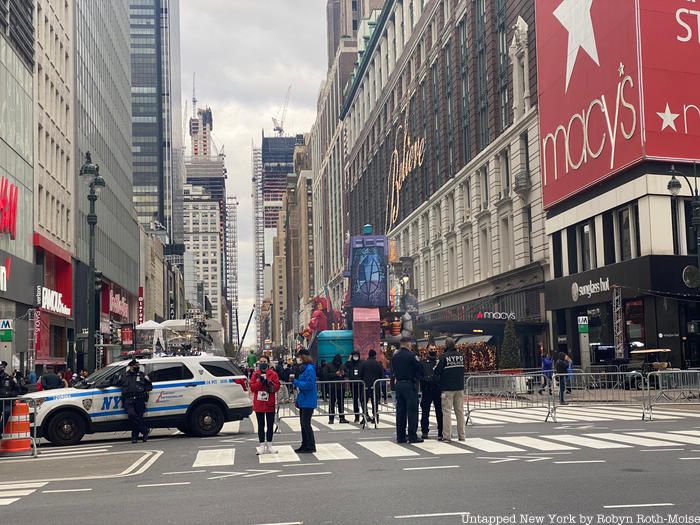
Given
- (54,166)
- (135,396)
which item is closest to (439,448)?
(135,396)

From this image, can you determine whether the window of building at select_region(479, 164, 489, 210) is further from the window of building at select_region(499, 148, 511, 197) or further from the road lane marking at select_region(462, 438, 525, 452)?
the road lane marking at select_region(462, 438, 525, 452)

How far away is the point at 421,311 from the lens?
77.3 metres

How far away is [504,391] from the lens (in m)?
26.1

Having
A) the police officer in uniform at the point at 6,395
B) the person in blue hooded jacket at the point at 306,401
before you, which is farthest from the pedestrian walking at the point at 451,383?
the police officer in uniform at the point at 6,395

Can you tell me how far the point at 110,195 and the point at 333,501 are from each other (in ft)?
215

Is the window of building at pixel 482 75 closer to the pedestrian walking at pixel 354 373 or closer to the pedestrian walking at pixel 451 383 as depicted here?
the pedestrian walking at pixel 354 373

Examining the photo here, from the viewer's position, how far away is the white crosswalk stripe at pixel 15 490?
11.9 metres

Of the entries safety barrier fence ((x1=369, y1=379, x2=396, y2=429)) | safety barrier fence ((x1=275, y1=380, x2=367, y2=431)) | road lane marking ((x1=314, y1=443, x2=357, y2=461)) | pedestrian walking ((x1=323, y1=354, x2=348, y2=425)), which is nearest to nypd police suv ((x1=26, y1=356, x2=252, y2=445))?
safety barrier fence ((x1=275, y1=380, x2=367, y2=431))

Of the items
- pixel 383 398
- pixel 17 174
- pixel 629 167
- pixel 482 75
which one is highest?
pixel 482 75

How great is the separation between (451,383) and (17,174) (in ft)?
110

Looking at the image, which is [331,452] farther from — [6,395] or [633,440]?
[6,395]

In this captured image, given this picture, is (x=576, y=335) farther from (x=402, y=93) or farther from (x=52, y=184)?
(x=402, y=93)

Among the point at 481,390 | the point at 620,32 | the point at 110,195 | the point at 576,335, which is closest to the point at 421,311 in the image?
the point at 110,195

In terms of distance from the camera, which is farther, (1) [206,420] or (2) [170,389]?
(1) [206,420]
